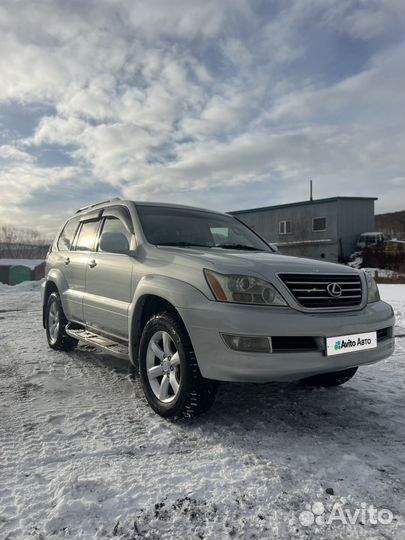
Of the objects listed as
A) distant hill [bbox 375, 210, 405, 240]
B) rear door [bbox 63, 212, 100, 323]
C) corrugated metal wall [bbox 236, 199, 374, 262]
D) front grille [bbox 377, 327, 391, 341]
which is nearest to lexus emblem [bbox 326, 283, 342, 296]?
front grille [bbox 377, 327, 391, 341]

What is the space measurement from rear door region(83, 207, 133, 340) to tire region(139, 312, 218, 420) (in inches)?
19.0

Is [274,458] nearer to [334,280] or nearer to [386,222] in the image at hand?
[334,280]

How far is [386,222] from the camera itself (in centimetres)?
4591

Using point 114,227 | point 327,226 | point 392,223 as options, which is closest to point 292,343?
point 114,227

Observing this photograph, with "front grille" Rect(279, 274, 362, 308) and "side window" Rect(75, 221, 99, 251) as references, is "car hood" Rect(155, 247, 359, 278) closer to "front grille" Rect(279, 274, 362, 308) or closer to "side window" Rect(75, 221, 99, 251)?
"front grille" Rect(279, 274, 362, 308)

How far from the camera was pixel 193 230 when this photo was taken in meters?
4.27

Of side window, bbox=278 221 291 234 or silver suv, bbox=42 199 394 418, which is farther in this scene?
side window, bbox=278 221 291 234

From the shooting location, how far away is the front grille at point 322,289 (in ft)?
9.42

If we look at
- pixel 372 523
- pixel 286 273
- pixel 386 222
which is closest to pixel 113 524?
pixel 372 523

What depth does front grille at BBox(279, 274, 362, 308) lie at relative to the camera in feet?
9.42

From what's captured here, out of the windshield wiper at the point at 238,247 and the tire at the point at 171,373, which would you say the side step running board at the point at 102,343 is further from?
the windshield wiper at the point at 238,247

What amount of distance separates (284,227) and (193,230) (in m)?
27.0

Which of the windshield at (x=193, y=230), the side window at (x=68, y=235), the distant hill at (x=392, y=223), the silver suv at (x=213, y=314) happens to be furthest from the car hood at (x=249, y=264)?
the distant hill at (x=392, y=223)

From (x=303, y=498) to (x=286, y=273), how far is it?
1399 millimetres
